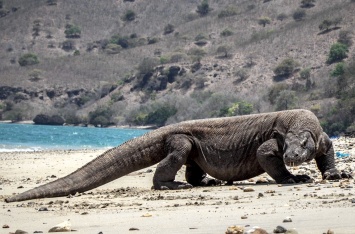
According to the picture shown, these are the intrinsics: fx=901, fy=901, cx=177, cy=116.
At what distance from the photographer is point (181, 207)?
33.0 ft

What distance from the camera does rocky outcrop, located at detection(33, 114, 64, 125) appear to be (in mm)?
115125

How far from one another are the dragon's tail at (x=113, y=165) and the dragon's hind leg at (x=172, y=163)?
0.24m

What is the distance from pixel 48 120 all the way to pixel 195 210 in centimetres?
10822

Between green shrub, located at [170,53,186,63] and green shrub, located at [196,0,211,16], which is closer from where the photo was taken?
green shrub, located at [170,53,186,63]

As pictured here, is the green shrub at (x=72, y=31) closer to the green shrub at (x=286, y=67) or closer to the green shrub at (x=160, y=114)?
the green shrub at (x=160, y=114)

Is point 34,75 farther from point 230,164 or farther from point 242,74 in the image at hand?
point 230,164

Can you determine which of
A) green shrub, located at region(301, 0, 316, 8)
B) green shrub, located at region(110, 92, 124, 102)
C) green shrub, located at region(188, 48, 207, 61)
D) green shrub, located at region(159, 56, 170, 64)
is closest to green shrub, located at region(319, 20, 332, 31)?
green shrub, located at region(188, 48, 207, 61)

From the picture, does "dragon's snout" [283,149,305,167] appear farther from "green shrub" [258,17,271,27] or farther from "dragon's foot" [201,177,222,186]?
"green shrub" [258,17,271,27]

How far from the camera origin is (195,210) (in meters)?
9.54

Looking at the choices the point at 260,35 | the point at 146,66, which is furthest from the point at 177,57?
the point at 260,35

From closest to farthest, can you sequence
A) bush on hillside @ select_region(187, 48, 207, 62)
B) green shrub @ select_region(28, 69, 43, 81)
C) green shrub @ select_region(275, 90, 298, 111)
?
1. green shrub @ select_region(275, 90, 298, 111)
2. bush on hillside @ select_region(187, 48, 207, 62)
3. green shrub @ select_region(28, 69, 43, 81)

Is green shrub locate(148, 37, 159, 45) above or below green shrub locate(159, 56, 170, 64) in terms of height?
above

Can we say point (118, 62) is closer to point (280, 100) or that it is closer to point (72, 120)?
point (72, 120)

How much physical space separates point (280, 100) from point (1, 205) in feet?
233
